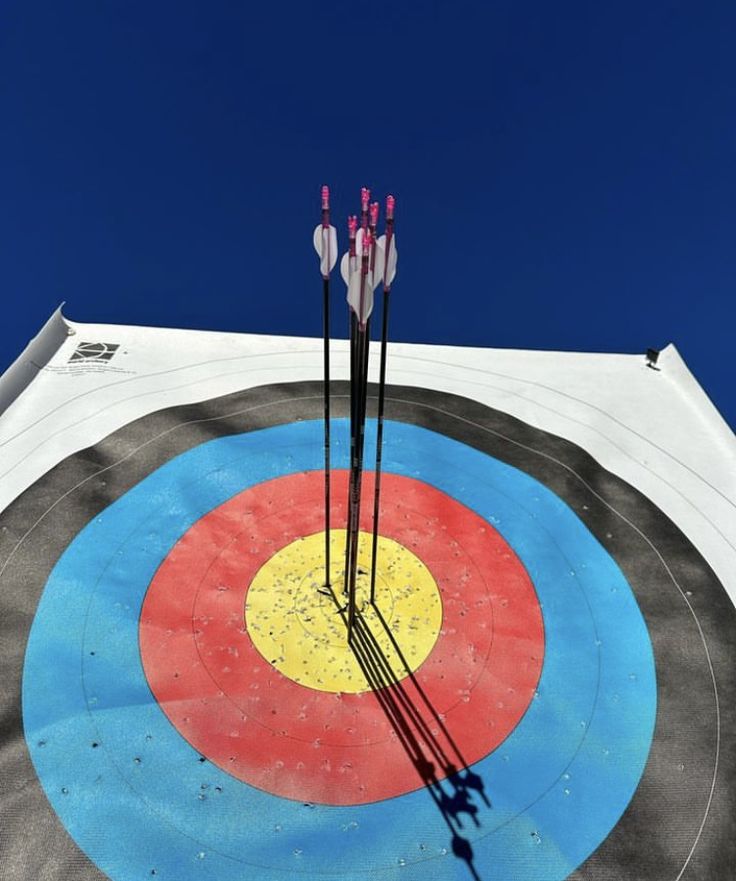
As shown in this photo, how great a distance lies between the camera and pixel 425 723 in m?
16.3

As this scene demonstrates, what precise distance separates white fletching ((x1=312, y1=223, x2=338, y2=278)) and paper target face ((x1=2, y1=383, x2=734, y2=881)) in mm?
8865

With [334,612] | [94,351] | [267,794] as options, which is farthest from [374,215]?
[94,351]

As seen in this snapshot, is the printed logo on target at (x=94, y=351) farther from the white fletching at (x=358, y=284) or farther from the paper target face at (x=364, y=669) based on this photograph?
the white fletching at (x=358, y=284)

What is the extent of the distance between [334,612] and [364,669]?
1.85 m

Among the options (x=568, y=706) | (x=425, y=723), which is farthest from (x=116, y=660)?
(x=568, y=706)

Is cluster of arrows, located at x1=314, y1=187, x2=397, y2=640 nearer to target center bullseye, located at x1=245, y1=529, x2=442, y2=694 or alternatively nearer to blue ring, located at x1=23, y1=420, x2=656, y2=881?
target center bullseye, located at x1=245, y1=529, x2=442, y2=694

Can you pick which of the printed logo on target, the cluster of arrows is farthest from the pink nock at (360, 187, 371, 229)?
the printed logo on target

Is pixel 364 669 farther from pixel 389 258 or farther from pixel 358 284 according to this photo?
pixel 389 258

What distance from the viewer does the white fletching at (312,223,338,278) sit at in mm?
14062

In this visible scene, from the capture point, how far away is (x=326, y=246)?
46.6 ft

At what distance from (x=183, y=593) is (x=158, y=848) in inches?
245

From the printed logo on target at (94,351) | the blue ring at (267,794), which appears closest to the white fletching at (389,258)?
the blue ring at (267,794)

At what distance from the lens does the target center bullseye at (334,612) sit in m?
17.4

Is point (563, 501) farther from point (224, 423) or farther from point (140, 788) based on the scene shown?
point (140, 788)
